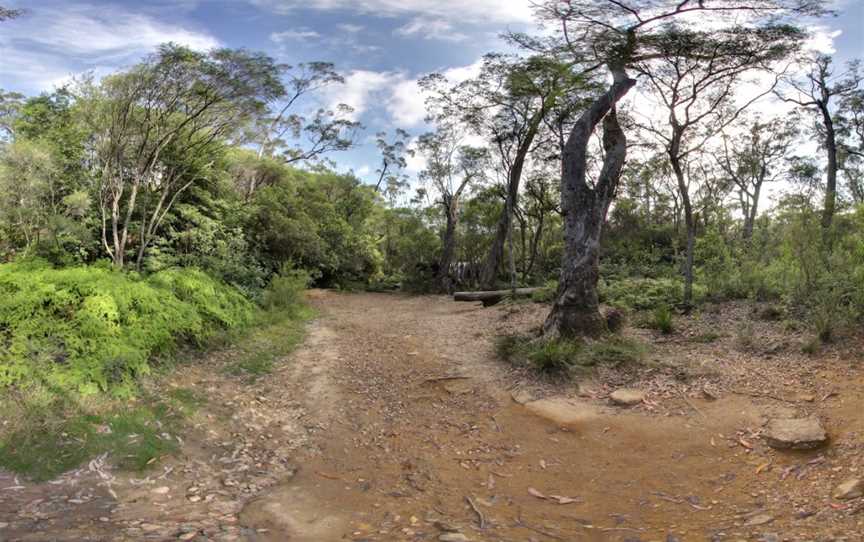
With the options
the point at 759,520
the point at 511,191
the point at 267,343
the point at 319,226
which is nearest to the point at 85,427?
the point at 267,343

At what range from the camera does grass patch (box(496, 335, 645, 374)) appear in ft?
21.6

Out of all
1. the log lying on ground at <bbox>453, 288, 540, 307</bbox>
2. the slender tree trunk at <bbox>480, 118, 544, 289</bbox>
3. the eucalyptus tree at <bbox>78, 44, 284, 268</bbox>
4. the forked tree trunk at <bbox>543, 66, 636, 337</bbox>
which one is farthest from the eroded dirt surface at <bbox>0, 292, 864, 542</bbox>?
the slender tree trunk at <bbox>480, 118, 544, 289</bbox>

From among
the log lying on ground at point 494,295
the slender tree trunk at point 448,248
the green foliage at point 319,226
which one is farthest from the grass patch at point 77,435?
the slender tree trunk at point 448,248

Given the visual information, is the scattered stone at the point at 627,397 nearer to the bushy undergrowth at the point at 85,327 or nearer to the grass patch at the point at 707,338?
the grass patch at the point at 707,338

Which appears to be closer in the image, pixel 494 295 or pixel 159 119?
pixel 159 119

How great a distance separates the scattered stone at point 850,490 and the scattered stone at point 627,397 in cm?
227

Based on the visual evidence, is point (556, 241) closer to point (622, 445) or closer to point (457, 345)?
point (457, 345)

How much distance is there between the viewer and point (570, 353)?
674 cm

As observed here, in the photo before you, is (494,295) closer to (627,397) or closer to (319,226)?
(319,226)

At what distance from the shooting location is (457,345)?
889cm

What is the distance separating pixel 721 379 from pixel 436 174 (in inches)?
642

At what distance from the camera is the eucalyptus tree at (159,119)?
784 cm

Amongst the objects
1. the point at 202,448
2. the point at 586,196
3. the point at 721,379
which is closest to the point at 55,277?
the point at 202,448

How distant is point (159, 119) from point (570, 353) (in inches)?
310
